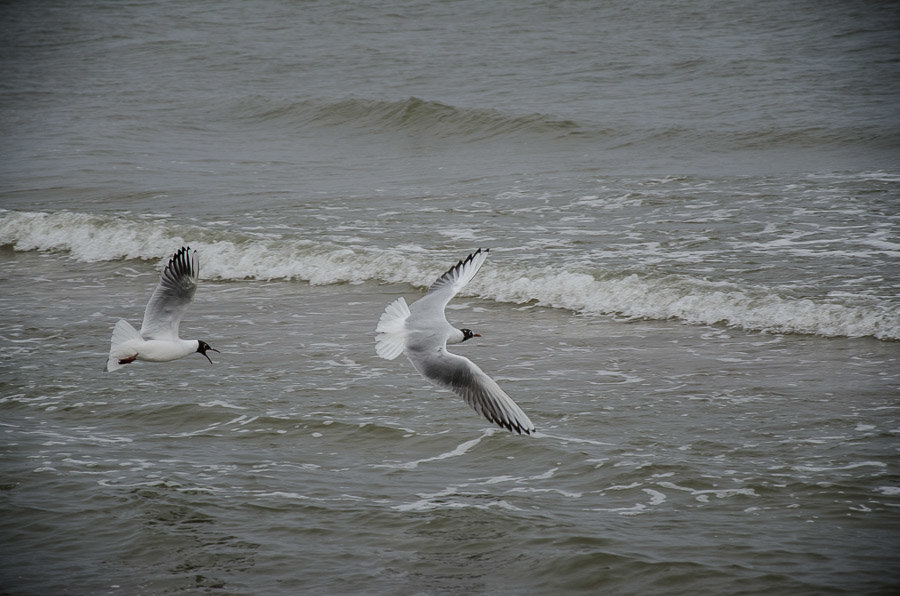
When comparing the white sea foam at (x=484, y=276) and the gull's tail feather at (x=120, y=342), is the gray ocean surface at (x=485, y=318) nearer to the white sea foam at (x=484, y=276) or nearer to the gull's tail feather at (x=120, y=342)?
the white sea foam at (x=484, y=276)

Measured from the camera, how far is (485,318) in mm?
10391

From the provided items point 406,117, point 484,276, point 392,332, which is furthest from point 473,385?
point 406,117

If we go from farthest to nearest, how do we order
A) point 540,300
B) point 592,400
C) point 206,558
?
1. point 540,300
2. point 592,400
3. point 206,558

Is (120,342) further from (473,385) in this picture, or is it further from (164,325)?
(473,385)

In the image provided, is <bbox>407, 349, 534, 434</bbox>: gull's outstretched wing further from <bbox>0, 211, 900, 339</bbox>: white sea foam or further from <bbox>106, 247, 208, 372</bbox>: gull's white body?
<bbox>0, 211, 900, 339</bbox>: white sea foam

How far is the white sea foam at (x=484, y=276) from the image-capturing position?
974 cm

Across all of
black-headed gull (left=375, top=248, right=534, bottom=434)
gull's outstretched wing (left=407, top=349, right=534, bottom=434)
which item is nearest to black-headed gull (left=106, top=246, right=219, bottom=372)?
black-headed gull (left=375, top=248, right=534, bottom=434)

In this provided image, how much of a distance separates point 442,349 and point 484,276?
4.68m

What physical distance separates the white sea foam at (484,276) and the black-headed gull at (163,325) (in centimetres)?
441

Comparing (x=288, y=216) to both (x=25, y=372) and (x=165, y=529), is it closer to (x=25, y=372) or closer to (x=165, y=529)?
(x=25, y=372)

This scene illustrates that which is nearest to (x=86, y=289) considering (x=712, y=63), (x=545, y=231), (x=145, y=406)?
(x=145, y=406)

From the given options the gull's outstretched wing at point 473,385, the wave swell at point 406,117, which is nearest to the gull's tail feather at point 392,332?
the gull's outstretched wing at point 473,385

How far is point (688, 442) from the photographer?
691 centimetres

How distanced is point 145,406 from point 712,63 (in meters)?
17.2
